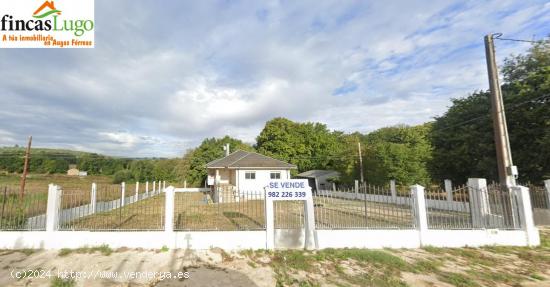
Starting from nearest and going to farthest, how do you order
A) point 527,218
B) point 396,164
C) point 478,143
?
point 527,218
point 478,143
point 396,164

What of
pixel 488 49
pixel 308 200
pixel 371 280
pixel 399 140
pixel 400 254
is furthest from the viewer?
pixel 399 140

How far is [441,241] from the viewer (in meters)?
7.67

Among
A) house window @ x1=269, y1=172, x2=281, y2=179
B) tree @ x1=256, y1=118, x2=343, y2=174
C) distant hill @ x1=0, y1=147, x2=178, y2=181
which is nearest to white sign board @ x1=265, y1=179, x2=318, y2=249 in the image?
house window @ x1=269, y1=172, x2=281, y2=179

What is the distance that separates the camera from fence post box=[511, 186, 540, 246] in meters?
7.94

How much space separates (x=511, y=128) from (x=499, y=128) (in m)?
6.35

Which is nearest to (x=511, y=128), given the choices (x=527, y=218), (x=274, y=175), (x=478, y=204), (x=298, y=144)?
(x=527, y=218)

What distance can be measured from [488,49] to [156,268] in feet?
42.3

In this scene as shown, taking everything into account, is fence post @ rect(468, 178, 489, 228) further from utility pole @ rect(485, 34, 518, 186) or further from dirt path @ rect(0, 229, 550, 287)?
dirt path @ rect(0, 229, 550, 287)

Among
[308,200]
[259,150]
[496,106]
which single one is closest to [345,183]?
[259,150]

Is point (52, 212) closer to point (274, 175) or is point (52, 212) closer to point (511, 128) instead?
point (274, 175)

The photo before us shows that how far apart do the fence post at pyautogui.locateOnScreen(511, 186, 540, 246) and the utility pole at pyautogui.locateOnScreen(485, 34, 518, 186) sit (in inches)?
20.2

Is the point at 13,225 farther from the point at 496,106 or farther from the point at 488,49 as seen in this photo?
the point at 488,49

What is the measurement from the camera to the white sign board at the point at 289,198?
723cm

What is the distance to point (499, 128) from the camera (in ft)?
28.9
